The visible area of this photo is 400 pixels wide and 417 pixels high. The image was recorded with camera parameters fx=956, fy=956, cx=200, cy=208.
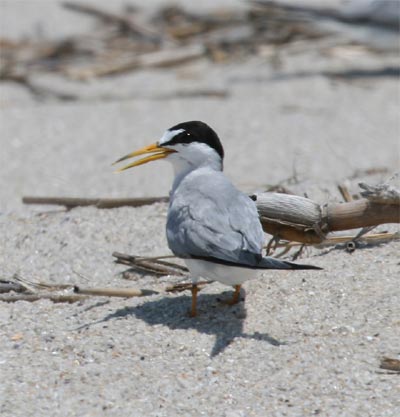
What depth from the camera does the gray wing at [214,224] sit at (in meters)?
3.30

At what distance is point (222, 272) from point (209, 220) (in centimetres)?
20

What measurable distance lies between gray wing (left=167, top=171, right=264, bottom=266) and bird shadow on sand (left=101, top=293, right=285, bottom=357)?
269 mm

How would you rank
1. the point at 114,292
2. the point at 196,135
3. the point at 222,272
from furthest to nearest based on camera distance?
the point at 196,135
the point at 114,292
the point at 222,272

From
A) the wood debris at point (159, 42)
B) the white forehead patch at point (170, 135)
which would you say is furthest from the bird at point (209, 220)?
the wood debris at point (159, 42)

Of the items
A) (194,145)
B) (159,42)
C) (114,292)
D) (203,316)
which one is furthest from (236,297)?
(159,42)

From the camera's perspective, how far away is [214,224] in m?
3.43

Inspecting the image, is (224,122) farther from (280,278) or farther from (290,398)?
(290,398)

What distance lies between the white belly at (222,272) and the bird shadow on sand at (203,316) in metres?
0.16

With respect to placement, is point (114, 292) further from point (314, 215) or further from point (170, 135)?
point (314, 215)

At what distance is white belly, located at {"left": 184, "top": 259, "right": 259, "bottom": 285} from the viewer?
3.35 m

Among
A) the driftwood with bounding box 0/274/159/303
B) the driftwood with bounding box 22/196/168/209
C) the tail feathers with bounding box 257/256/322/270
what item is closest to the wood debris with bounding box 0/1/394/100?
the driftwood with bounding box 22/196/168/209

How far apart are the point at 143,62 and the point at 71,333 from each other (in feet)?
17.3

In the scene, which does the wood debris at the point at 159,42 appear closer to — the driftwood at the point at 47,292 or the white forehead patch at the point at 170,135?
the white forehead patch at the point at 170,135

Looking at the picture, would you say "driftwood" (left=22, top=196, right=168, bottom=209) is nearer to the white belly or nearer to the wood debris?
the white belly
